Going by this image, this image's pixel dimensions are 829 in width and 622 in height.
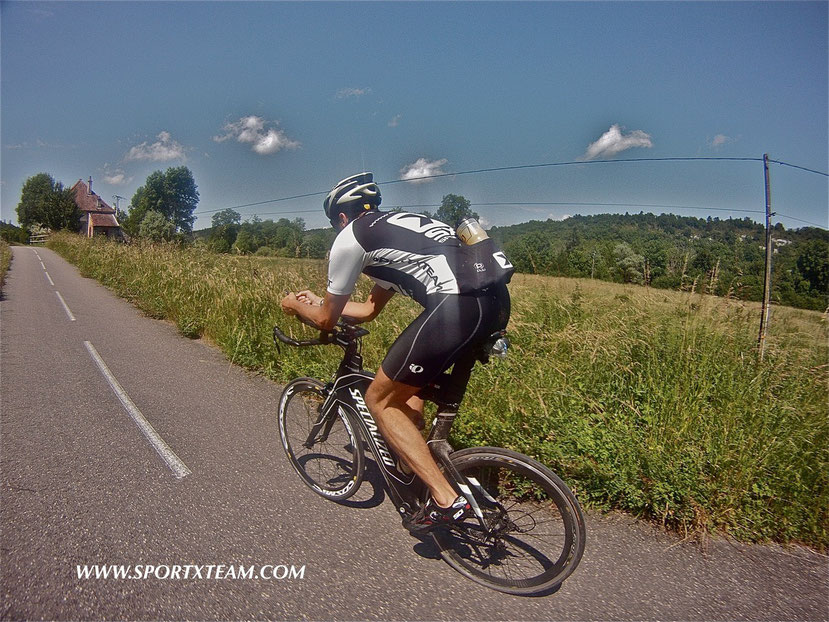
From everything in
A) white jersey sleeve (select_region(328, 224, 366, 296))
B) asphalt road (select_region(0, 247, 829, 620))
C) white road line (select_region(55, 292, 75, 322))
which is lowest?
asphalt road (select_region(0, 247, 829, 620))

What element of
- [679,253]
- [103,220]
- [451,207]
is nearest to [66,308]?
[451,207]

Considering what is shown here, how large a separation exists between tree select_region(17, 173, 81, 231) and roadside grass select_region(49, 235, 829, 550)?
69.9m

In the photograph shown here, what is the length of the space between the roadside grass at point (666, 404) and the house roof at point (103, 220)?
76.5 meters

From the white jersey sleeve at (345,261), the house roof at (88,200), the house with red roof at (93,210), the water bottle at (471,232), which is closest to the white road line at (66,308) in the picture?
the white jersey sleeve at (345,261)

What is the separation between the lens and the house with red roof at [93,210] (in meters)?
66.9

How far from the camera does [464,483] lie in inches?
92.4

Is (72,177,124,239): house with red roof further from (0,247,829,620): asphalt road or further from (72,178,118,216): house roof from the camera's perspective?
(0,247,829,620): asphalt road

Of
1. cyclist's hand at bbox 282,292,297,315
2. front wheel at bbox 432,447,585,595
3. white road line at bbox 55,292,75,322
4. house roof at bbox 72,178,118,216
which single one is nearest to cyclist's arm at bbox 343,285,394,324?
cyclist's hand at bbox 282,292,297,315

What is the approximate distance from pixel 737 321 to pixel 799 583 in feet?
8.86

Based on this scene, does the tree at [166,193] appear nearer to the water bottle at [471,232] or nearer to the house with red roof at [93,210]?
the house with red roof at [93,210]

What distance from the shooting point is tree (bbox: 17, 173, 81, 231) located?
59.1 meters

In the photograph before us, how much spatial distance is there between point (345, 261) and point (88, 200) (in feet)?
284

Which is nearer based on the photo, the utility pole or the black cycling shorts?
the black cycling shorts

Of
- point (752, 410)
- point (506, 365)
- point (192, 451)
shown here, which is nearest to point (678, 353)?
point (752, 410)
